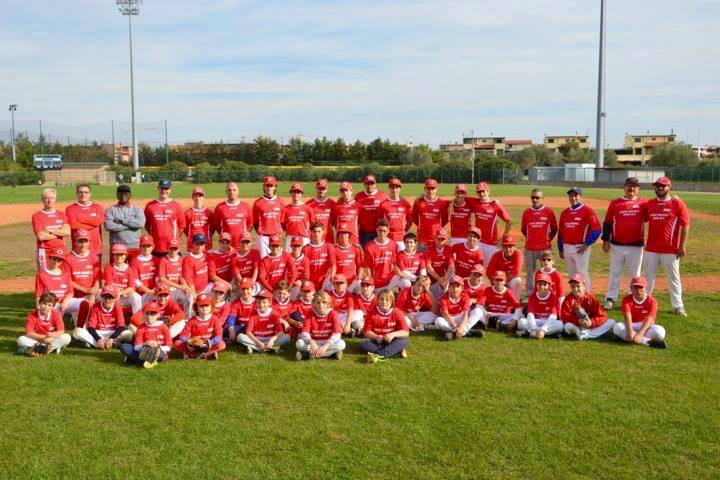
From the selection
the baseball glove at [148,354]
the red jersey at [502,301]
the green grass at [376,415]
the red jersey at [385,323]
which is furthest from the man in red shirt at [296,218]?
the baseball glove at [148,354]

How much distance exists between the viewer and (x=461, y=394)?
5938mm

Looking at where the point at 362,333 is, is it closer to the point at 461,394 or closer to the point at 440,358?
the point at 440,358

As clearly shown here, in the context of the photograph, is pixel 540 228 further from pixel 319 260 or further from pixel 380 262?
pixel 319 260

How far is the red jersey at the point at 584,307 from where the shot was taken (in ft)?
26.1

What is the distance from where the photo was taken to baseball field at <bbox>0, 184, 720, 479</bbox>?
4.57 m

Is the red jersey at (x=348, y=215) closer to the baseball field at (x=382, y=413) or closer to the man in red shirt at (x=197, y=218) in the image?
the man in red shirt at (x=197, y=218)

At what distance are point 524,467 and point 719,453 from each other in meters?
1.54

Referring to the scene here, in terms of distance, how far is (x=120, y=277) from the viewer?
820cm

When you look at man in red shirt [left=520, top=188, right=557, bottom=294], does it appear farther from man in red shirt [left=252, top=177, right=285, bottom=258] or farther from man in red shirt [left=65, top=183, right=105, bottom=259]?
man in red shirt [left=65, top=183, right=105, bottom=259]

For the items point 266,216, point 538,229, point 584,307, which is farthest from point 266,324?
point 538,229

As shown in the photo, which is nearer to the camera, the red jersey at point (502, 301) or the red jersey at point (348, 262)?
the red jersey at point (502, 301)

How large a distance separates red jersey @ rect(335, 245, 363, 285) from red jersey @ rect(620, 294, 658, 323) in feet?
11.5

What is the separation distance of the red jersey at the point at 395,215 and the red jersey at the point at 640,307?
131 inches

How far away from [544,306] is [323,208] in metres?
3.58
